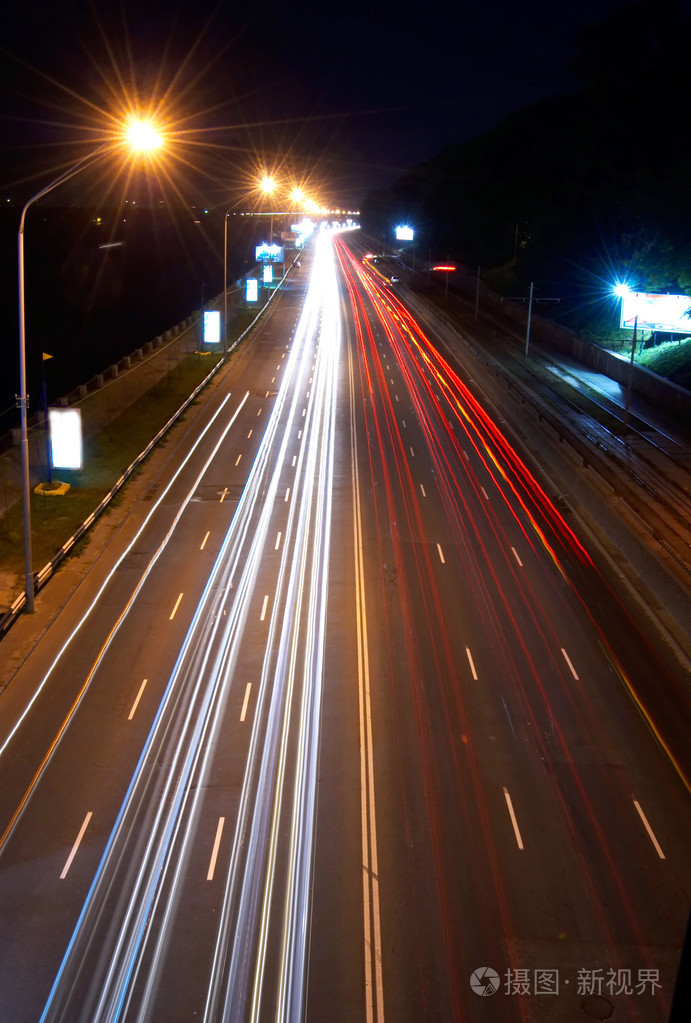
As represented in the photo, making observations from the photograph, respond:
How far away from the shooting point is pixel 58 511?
32.2 metres

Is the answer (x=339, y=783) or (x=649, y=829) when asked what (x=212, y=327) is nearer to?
(x=339, y=783)

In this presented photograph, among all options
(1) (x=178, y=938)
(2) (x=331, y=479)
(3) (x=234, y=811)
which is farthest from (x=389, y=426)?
(1) (x=178, y=938)

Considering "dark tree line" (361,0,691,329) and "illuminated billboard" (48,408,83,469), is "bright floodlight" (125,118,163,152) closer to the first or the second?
"illuminated billboard" (48,408,83,469)

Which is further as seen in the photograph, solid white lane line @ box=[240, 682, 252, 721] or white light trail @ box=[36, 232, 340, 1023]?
solid white lane line @ box=[240, 682, 252, 721]

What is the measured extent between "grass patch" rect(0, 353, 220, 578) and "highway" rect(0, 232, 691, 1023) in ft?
6.64

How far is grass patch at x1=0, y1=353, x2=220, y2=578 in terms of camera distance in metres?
28.8

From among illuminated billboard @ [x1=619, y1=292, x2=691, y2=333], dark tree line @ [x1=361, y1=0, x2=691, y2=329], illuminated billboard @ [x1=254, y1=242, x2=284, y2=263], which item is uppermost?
illuminated billboard @ [x1=254, y1=242, x2=284, y2=263]

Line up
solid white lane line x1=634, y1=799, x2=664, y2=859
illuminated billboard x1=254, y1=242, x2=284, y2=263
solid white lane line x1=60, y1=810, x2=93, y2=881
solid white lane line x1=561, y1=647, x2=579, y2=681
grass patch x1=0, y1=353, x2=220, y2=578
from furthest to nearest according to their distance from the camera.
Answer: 1. illuminated billboard x1=254, y1=242, x2=284, y2=263
2. grass patch x1=0, y1=353, x2=220, y2=578
3. solid white lane line x1=561, y1=647, x2=579, y2=681
4. solid white lane line x1=634, y1=799, x2=664, y2=859
5. solid white lane line x1=60, y1=810, x2=93, y2=881

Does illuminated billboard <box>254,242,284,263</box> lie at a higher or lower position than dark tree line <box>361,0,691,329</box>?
higher

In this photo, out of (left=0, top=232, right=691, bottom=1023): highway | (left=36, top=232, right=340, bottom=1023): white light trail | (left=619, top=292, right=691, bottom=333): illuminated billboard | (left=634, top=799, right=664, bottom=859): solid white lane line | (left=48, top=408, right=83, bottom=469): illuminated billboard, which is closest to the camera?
(left=36, top=232, right=340, bottom=1023): white light trail

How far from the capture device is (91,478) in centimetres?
3603
